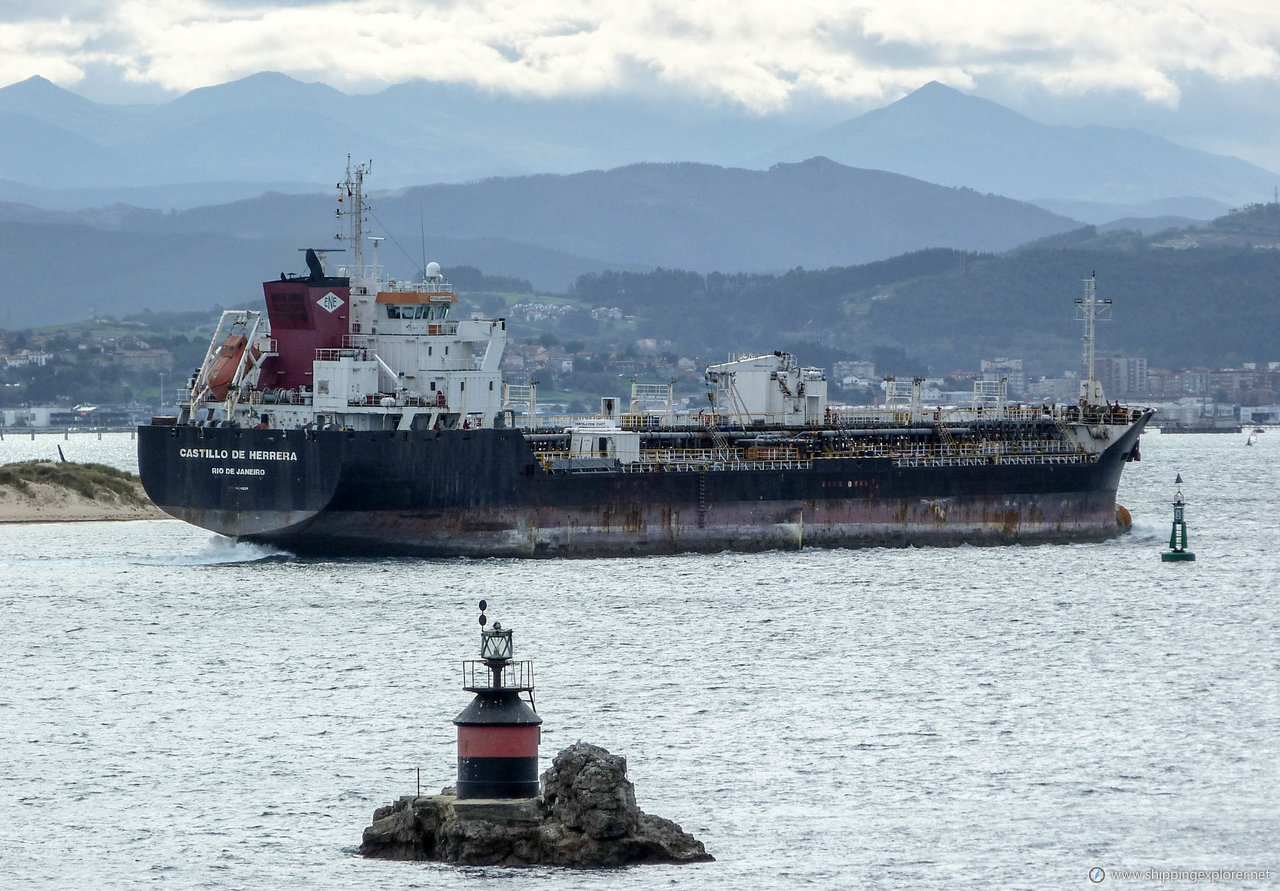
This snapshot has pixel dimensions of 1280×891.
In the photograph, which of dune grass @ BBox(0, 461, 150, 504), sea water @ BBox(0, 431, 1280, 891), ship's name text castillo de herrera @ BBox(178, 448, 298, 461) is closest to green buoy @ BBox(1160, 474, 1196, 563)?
sea water @ BBox(0, 431, 1280, 891)

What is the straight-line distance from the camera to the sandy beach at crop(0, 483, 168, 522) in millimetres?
80250

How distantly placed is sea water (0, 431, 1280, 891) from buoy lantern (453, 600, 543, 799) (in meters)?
1.14

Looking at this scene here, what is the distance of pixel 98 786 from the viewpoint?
3009 cm

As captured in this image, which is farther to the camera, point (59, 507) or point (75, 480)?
point (75, 480)

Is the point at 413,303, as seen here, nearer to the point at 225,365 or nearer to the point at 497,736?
the point at 225,365

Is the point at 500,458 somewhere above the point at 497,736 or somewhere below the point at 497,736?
above

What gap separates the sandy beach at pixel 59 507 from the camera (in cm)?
8025

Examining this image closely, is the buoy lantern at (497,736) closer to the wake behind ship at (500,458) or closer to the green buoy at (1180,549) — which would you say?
the wake behind ship at (500,458)

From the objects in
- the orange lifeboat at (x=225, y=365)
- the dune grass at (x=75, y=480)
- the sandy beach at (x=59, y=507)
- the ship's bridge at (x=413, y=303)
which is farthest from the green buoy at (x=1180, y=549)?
the dune grass at (x=75, y=480)

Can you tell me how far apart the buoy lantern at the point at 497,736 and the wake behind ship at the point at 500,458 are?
31.0 metres

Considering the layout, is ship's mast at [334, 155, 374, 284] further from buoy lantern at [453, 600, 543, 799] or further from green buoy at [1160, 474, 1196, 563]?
buoy lantern at [453, 600, 543, 799]

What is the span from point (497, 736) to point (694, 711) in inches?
447

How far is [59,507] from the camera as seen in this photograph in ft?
268

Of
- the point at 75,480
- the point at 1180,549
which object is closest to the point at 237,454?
the point at 1180,549
